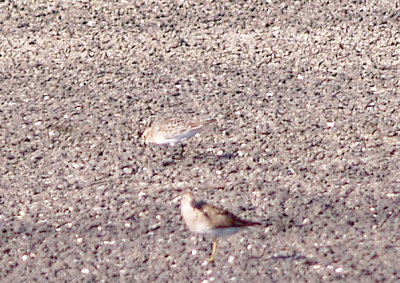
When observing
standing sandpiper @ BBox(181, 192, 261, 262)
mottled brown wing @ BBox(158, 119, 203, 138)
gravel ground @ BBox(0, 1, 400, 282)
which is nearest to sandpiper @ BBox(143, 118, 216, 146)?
mottled brown wing @ BBox(158, 119, 203, 138)

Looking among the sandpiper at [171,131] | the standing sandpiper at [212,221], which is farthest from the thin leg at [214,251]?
the sandpiper at [171,131]

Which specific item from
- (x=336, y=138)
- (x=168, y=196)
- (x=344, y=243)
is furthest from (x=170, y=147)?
(x=344, y=243)

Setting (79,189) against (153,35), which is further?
(153,35)

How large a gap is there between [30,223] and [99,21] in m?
3.09

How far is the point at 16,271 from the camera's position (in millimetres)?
5383

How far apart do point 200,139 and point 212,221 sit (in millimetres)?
1536

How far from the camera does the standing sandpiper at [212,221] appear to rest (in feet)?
17.4

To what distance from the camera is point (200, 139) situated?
6.77 meters

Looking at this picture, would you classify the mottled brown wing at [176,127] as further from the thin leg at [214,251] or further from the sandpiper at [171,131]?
the thin leg at [214,251]

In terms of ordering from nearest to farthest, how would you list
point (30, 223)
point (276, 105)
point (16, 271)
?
point (16, 271) → point (30, 223) → point (276, 105)

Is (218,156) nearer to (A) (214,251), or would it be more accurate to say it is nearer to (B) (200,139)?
(B) (200,139)

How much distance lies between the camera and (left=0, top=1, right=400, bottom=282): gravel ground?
18.0ft

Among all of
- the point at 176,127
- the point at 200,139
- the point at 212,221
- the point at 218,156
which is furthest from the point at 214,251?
the point at 200,139

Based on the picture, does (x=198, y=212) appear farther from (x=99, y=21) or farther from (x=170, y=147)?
(x=99, y=21)
